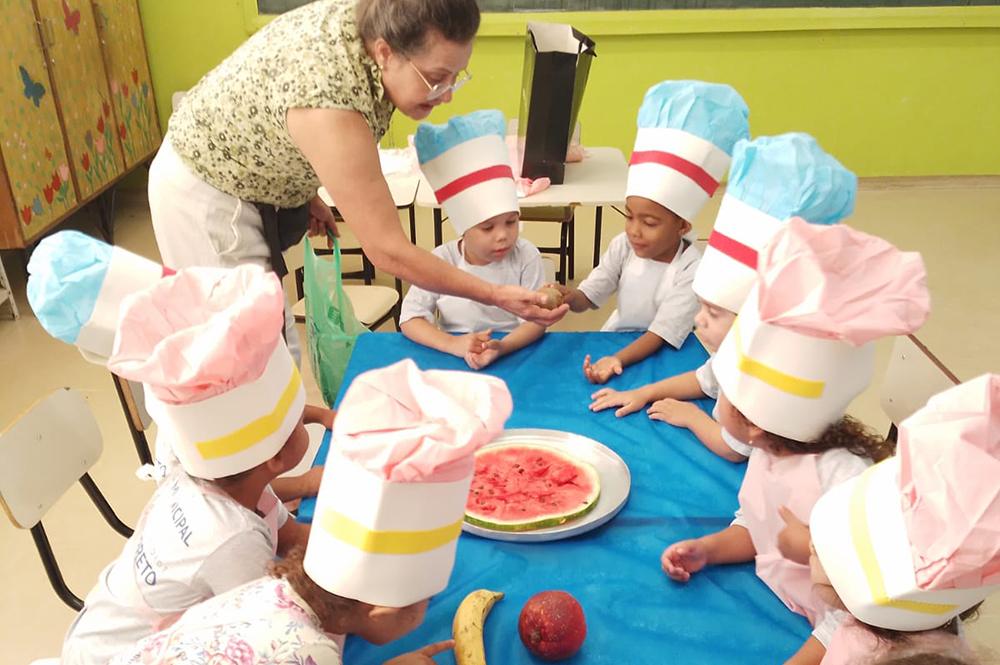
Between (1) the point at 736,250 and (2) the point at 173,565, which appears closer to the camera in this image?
(2) the point at 173,565

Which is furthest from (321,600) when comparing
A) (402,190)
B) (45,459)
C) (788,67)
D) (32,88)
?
(788,67)

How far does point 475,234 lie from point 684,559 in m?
1.23

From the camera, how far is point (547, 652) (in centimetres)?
123

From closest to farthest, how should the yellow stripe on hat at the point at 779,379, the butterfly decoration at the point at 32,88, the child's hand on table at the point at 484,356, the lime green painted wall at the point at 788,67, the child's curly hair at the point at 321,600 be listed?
1. the child's curly hair at the point at 321,600
2. the yellow stripe on hat at the point at 779,379
3. the child's hand on table at the point at 484,356
4. the butterfly decoration at the point at 32,88
5. the lime green painted wall at the point at 788,67

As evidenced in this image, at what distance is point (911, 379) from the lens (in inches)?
72.0

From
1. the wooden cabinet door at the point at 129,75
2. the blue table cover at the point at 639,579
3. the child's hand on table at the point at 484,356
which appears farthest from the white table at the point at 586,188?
the wooden cabinet door at the point at 129,75

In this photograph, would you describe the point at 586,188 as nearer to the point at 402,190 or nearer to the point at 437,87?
the point at 402,190

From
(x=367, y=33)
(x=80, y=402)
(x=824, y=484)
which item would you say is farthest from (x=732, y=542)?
(x=80, y=402)

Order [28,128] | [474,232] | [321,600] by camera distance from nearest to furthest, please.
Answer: [321,600]
[474,232]
[28,128]

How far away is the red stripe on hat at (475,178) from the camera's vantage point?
2168 millimetres

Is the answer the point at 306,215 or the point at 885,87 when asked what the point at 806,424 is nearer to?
the point at 306,215

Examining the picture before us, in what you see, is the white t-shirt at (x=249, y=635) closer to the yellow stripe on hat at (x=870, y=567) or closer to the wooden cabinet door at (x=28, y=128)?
the yellow stripe on hat at (x=870, y=567)

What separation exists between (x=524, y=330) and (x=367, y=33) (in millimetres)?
905

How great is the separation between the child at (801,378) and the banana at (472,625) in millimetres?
343
